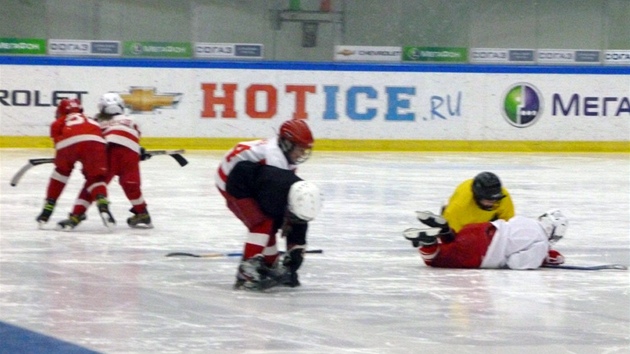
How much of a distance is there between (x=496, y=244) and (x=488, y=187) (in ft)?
1.16

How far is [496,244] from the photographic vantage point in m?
7.03

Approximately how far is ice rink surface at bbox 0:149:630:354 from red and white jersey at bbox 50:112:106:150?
0.63 metres

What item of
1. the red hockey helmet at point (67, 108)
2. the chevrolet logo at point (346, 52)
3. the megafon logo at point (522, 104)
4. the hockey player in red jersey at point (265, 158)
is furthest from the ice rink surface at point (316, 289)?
the chevrolet logo at point (346, 52)

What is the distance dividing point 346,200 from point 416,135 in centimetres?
667

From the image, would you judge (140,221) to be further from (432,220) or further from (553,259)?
(553,259)

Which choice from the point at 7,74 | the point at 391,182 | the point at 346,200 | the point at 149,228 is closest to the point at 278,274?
the point at 149,228

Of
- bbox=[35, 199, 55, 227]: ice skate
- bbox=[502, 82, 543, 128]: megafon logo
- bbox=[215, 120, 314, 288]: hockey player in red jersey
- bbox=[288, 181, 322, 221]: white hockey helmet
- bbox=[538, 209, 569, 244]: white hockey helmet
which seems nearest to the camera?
bbox=[288, 181, 322, 221]: white hockey helmet

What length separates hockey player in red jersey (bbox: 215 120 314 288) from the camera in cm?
606

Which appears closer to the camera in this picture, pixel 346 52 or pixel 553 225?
pixel 553 225

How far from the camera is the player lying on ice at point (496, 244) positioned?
6.99m

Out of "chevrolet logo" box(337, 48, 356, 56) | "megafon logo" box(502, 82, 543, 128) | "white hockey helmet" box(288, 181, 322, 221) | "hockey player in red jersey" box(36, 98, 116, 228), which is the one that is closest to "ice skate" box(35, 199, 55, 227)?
"hockey player in red jersey" box(36, 98, 116, 228)

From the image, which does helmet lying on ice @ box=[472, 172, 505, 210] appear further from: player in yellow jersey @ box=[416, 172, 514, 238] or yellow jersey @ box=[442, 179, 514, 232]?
yellow jersey @ box=[442, 179, 514, 232]

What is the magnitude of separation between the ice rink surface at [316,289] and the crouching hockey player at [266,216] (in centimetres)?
11

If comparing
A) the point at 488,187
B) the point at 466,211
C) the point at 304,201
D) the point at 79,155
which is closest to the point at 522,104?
the point at 79,155
